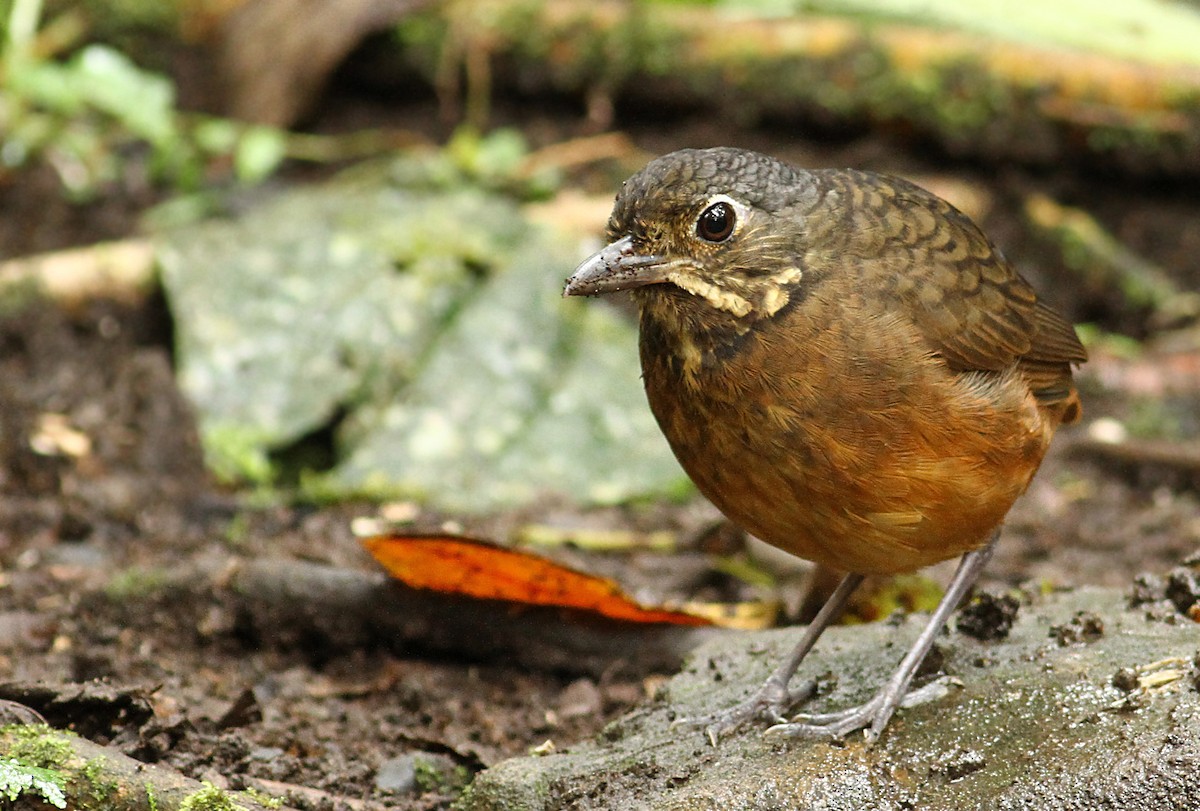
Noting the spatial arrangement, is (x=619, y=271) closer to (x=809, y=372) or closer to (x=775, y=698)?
(x=809, y=372)

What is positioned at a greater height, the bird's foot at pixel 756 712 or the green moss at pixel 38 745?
the green moss at pixel 38 745

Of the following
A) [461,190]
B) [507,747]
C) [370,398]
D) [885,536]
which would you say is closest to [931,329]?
[885,536]

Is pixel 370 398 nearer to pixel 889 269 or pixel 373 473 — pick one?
pixel 373 473

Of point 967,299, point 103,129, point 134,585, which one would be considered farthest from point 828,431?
point 103,129

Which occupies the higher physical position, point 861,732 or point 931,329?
point 931,329

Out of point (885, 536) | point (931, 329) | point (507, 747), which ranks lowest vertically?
point (507, 747)

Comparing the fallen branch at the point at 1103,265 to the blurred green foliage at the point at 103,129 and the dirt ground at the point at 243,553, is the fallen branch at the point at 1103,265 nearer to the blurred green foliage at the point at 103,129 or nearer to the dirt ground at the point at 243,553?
the dirt ground at the point at 243,553

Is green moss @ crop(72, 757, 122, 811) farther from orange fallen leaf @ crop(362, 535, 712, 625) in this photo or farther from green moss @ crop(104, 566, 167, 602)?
green moss @ crop(104, 566, 167, 602)

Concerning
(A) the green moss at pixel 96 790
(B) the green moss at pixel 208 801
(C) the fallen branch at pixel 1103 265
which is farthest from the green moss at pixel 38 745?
(C) the fallen branch at pixel 1103 265
